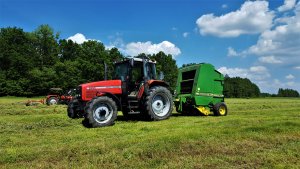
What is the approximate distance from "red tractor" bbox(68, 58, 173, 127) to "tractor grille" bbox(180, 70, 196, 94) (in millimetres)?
2276

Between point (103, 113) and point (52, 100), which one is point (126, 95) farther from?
point (52, 100)

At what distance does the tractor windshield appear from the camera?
1163 cm

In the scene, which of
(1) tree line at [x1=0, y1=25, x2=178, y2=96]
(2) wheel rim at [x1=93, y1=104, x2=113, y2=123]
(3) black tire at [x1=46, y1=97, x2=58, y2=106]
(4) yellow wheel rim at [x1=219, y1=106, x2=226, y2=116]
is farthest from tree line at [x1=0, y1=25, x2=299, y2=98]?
(2) wheel rim at [x1=93, y1=104, x2=113, y2=123]

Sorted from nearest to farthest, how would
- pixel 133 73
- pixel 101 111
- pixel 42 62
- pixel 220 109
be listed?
pixel 101 111 → pixel 133 73 → pixel 220 109 → pixel 42 62

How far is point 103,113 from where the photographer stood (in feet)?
32.9

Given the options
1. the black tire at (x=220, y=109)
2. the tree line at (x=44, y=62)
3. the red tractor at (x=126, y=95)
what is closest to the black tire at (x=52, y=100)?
the red tractor at (x=126, y=95)

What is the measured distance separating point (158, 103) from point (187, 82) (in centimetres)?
328

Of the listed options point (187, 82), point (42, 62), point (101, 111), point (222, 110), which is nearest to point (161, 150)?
point (101, 111)

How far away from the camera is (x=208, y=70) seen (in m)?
14.2

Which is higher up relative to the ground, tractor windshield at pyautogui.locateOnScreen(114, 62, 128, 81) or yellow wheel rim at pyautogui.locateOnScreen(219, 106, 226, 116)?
tractor windshield at pyautogui.locateOnScreen(114, 62, 128, 81)

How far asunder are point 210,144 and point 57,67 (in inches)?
2097

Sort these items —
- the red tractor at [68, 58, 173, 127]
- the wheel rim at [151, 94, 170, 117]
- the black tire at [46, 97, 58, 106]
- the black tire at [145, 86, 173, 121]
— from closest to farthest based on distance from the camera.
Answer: the red tractor at [68, 58, 173, 127] → the black tire at [145, 86, 173, 121] → the wheel rim at [151, 94, 170, 117] → the black tire at [46, 97, 58, 106]

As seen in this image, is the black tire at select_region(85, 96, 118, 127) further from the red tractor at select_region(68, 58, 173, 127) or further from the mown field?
the mown field

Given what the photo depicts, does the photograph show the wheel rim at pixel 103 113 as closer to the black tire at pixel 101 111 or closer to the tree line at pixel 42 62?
the black tire at pixel 101 111
